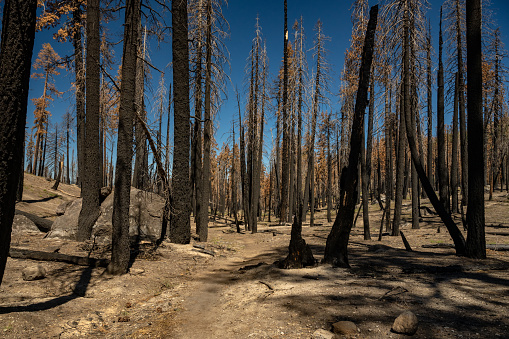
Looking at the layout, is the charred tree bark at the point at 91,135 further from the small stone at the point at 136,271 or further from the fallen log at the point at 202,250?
the fallen log at the point at 202,250

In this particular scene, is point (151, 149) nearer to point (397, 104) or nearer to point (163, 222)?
point (163, 222)

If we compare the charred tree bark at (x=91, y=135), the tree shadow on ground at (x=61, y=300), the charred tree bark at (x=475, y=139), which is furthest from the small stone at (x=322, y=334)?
the charred tree bark at (x=91, y=135)

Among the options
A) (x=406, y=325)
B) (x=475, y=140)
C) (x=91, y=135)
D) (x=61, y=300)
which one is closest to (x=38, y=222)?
(x=91, y=135)

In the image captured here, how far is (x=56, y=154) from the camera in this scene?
48750mm

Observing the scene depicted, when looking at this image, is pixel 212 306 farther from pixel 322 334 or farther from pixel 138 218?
pixel 138 218

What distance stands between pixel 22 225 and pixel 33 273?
6.53 m

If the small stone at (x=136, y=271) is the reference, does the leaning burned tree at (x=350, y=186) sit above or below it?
above

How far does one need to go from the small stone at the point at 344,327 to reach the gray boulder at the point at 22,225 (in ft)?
39.1

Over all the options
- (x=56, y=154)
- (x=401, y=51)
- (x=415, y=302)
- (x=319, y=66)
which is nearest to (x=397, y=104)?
(x=401, y=51)

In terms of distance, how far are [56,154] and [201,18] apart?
4868 centimetres

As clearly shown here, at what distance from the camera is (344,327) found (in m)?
3.61

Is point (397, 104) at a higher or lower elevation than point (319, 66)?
lower

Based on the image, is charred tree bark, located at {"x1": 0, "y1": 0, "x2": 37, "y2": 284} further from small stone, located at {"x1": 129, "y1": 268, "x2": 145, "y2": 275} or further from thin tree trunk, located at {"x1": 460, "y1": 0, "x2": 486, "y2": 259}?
thin tree trunk, located at {"x1": 460, "y1": 0, "x2": 486, "y2": 259}

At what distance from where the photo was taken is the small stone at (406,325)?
3.38 metres
